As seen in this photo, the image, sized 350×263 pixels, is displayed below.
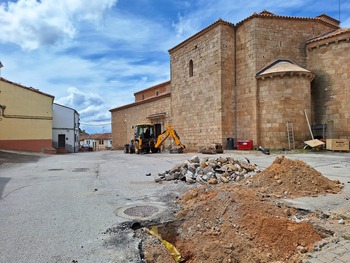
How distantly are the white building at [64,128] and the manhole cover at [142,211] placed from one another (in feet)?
98.1

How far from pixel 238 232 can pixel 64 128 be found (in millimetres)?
33266

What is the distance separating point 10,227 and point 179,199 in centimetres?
325

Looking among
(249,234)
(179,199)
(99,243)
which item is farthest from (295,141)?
(99,243)

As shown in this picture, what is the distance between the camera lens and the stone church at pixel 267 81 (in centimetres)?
1703

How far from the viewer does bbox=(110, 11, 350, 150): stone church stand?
17.0 m

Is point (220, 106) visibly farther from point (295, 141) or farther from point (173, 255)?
point (173, 255)

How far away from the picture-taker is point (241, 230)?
12.9 feet

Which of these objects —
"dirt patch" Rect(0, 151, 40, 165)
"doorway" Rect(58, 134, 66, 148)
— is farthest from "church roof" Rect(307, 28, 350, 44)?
"doorway" Rect(58, 134, 66, 148)

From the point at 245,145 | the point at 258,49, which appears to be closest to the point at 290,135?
the point at 245,145

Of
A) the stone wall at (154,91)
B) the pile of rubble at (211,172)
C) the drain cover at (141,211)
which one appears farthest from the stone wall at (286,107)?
the stone wall at (154,91)

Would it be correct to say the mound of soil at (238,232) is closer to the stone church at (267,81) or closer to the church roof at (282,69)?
the stone church at (267,81)

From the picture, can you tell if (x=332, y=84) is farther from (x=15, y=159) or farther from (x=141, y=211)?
(x=15, y=159)

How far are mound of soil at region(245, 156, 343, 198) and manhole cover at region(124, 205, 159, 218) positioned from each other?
251 centimetres

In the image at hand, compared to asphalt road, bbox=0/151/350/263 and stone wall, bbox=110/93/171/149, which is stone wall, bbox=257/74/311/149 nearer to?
asphalt road, bbox=0/151/350/263
